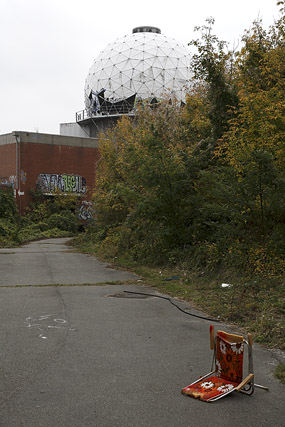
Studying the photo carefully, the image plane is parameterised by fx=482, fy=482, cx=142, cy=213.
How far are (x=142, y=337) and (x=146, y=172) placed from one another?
9228 millimetres

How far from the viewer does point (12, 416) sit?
430 centimetres

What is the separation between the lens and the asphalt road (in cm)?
437

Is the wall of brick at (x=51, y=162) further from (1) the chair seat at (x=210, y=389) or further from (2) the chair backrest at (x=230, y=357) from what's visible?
(1) the chair seat at (x=210, y=389)

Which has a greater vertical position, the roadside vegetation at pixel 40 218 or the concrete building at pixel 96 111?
the concrete building at pixel 96 111

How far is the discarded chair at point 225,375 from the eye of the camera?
4875mm

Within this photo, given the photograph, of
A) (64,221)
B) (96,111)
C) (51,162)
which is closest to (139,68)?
(96,111)

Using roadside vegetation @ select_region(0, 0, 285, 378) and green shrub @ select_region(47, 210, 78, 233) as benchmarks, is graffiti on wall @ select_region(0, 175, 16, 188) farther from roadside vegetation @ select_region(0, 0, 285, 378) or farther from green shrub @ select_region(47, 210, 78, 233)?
roadside vegetation @ select_region(0, 0, 285, 378)

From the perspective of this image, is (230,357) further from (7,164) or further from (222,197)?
(7,164)

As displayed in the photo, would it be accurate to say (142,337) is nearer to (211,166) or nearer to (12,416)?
(12,416)

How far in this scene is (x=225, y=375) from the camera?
520 centimetres

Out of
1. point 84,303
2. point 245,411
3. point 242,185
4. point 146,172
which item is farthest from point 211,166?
point 245,411

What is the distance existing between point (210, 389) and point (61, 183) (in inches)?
1638

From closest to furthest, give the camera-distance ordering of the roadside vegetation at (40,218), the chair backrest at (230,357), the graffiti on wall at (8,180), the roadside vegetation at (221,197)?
the chair backrest at (230,357)
the roadside vegetation at (221,197)
the roadside vegetation at (40,218)
the graffiti on wall at (8,180)

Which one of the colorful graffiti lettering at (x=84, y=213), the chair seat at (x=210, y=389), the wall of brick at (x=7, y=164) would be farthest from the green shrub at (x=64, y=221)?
the chair seat at (x=210, y=389)
